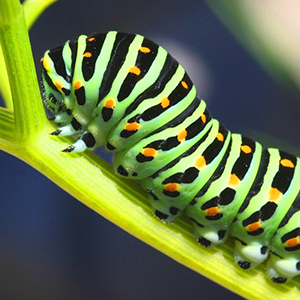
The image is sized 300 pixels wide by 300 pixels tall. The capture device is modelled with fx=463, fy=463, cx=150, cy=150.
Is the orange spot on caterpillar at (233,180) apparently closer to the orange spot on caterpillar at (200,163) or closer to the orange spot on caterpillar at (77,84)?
the orange spot on caterpillar at (200,163)

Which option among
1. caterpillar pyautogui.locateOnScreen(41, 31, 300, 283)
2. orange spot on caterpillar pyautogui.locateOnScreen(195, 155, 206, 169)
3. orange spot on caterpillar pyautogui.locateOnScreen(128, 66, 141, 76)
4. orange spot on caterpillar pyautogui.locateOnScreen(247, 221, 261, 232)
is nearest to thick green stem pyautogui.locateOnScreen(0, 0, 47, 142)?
caterpillar pyautogui.locateOnScreen(41, 31, 300, 283)

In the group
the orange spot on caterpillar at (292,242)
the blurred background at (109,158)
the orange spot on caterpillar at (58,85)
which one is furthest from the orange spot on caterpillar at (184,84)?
the blurred background at (109,158)

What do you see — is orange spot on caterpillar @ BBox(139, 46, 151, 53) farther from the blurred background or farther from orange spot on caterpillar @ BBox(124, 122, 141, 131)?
the blurred background

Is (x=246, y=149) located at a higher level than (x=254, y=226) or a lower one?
higher

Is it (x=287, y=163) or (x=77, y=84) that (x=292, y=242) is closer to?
(x=287, y=163)

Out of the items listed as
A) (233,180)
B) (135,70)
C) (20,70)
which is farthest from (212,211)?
(20,70)
